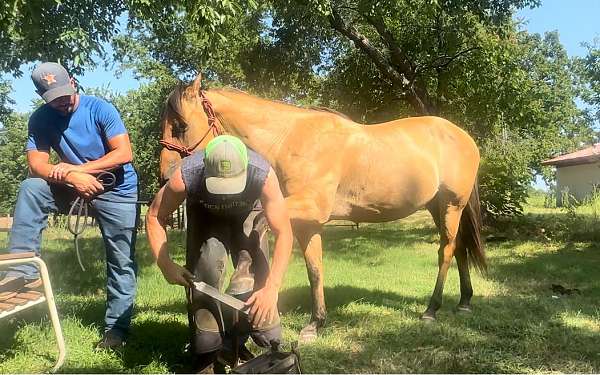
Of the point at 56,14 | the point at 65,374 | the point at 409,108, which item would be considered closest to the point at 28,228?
the point at 65,374

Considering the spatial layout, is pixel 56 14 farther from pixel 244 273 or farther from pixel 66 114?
pixel 244 273

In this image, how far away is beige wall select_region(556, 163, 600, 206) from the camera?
29203 mm

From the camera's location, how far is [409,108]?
16.1m

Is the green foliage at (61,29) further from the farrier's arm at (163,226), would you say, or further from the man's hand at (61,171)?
the farrier's arm at (163,226)

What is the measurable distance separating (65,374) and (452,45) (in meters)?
12.7

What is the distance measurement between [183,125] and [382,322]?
8.12 feet

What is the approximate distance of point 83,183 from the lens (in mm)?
3750

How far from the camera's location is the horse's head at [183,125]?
4.32 metres

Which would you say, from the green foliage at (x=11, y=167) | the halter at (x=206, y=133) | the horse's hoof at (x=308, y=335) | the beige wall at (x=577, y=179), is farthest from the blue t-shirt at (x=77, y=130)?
the green foliage at (x=11, y=167)

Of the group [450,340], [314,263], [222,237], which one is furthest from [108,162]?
[450,340]

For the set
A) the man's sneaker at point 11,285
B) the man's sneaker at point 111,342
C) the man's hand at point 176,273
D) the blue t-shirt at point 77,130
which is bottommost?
the man's sneaker at point 111,342

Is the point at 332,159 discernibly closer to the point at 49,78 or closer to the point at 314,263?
the point at 314,263

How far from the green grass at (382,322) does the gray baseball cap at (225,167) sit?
57.3 inches

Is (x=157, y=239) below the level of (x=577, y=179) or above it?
below
